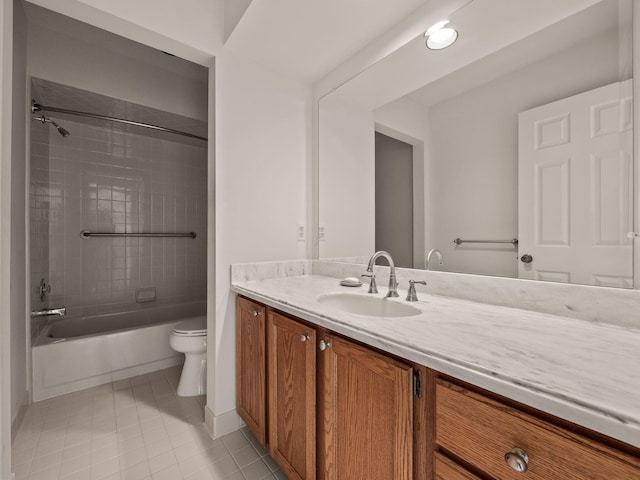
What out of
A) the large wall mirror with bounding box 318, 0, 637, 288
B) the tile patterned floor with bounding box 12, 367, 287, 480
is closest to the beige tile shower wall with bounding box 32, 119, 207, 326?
the tile patterned floor with bounding box 12, 367, 287, 480

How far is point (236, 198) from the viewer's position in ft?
5.43

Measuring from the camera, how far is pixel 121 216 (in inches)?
115

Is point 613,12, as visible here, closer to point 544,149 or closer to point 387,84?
point 544,149

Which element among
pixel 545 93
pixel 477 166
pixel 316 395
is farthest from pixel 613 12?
pixel 316 395

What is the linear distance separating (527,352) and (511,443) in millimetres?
193

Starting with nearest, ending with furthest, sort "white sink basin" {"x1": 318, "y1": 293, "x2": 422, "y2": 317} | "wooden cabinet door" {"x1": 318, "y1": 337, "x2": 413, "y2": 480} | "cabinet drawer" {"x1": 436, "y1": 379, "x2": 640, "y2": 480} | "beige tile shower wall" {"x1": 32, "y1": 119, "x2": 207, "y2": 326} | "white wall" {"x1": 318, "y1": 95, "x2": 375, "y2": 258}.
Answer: "cabinet drawer" {"x1": 436, "y1": 379, "x2": 640, "y2": 480} < "wooden cabinet door" {"x1": 318, "y1": 337, "x2": 413, "y2": 480} < "white sink basin" {"x1": 318, "y1": 293, "x2": 422, "y2": 317} < "white wall" {"x1": 318, "y1": 95, "x2": 375, "y2": 258} < "beige tile shower wall" {"x1": 32, "y1": 119, "x2": 207, "y2": 326}

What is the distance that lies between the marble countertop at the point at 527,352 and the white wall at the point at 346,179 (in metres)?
0.73

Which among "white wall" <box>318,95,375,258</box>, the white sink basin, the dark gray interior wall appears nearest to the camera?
the white sink basin

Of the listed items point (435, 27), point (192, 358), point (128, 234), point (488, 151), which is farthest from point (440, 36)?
point (128, 234)

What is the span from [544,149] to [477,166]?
24 centimetres

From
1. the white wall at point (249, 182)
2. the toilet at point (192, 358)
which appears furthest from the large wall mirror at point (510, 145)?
the toilet at point (192, 358)

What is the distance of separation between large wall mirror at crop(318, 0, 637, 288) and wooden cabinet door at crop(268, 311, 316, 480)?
0.70 m

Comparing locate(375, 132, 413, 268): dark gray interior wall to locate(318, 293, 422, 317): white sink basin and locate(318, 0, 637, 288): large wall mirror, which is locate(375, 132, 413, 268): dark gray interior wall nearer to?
locate(318, 0, 637, 288): large wall mirror

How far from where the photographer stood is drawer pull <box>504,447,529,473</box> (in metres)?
0.51
